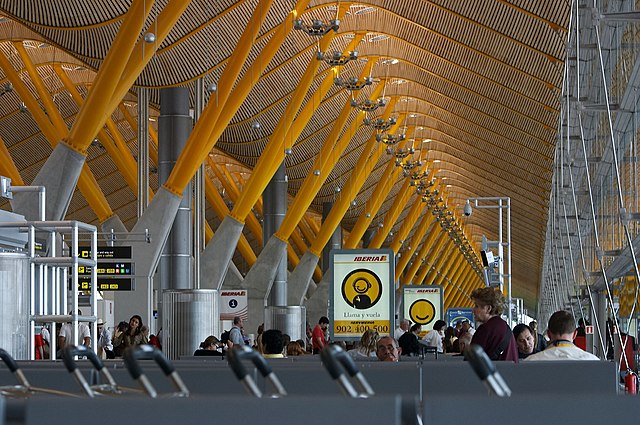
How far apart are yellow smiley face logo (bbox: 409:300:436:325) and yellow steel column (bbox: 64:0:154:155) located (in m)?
19.1

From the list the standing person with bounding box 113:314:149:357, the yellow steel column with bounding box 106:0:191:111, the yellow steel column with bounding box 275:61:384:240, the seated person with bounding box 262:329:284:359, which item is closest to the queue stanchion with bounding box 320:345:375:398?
Result: the seated person with bounding box 262:329:284:359

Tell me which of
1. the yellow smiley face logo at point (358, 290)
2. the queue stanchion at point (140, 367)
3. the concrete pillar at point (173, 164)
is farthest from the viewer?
the concrete pillar at point (173, 164)

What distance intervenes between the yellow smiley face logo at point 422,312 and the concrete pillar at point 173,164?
8.97m

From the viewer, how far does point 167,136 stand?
31.6 meters

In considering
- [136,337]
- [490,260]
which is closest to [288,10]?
[490,260]

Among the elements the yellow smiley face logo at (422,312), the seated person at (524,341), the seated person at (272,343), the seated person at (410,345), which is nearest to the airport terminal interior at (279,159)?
the yellow smiley face logo at (422,312)

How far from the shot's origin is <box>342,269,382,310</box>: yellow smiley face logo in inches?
672

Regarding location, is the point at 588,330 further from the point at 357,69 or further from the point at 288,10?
the point at 357,69

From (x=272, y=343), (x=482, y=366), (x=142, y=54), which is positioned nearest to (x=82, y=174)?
(x=142, y=54)

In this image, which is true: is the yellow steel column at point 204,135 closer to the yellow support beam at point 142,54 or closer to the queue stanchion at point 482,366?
the yellow support beam at point 142,54

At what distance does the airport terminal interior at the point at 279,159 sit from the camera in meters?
6.92

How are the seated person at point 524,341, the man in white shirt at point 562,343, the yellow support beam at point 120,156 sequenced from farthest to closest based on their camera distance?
the yellow support beam at point 120,156
the seated person at point 524,341
the man in white shirt at point 562,343

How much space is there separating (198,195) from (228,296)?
2.98m

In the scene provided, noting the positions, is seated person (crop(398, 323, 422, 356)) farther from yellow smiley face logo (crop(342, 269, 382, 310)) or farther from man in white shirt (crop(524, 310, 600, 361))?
man in white shirt (crop(524, 310, 600, 361))
